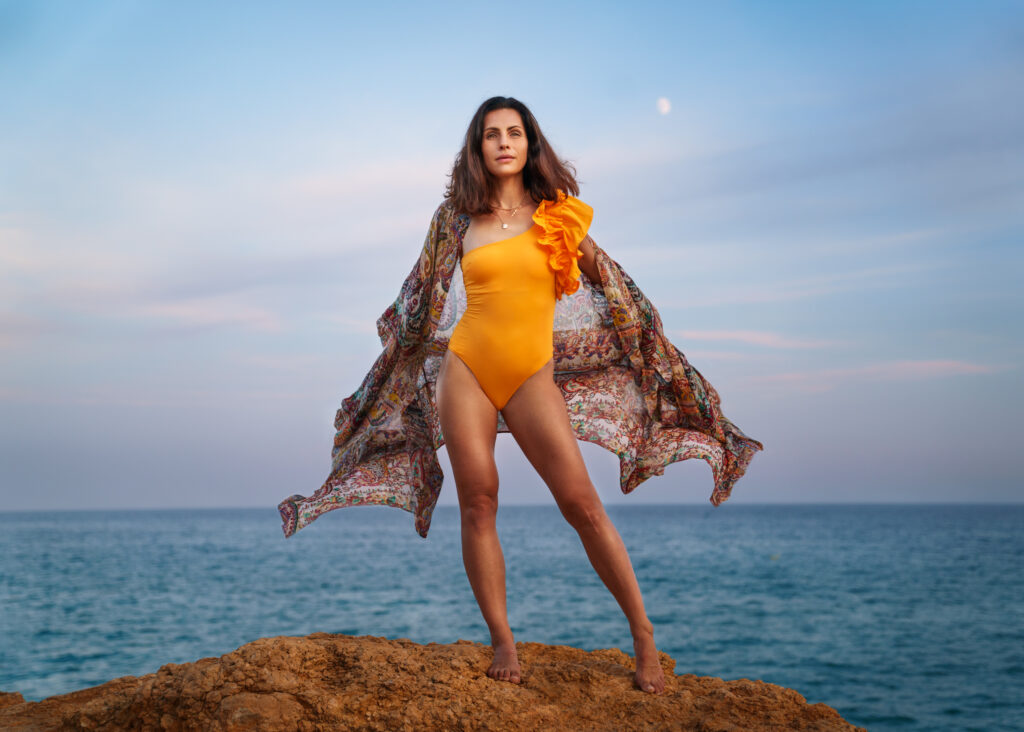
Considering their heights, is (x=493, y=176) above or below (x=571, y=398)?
above

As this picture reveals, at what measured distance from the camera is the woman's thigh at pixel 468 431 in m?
3.69

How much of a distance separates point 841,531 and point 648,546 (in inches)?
1341

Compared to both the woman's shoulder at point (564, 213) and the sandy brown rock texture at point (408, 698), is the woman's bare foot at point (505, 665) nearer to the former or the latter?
the sandy brown rock texture at point (408, 698)

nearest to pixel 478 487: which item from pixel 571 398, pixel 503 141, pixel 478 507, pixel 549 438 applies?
pixel 478 507

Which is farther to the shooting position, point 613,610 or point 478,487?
point 613,610

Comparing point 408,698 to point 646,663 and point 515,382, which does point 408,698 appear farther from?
point 515,382

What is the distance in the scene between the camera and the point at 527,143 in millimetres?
3934

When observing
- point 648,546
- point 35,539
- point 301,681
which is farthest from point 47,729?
point 35,539

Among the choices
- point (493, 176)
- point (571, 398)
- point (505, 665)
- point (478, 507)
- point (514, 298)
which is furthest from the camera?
point (571, 398)

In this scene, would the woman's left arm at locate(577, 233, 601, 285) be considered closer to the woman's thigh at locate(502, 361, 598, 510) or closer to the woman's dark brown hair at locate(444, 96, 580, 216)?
the woman's dark brown hair at locate(444, 96, 580, 216)

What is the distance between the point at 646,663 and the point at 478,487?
3.49 ft

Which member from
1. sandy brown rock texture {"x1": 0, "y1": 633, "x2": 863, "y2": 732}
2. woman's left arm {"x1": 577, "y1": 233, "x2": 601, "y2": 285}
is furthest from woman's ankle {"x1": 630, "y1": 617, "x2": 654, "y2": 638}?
woman's left arm {"x1": 577, "y1": 233, "x2": 601, "y2": 285}

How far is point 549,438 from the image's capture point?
12.1 feet

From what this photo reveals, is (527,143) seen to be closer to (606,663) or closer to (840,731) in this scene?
(606,663)
